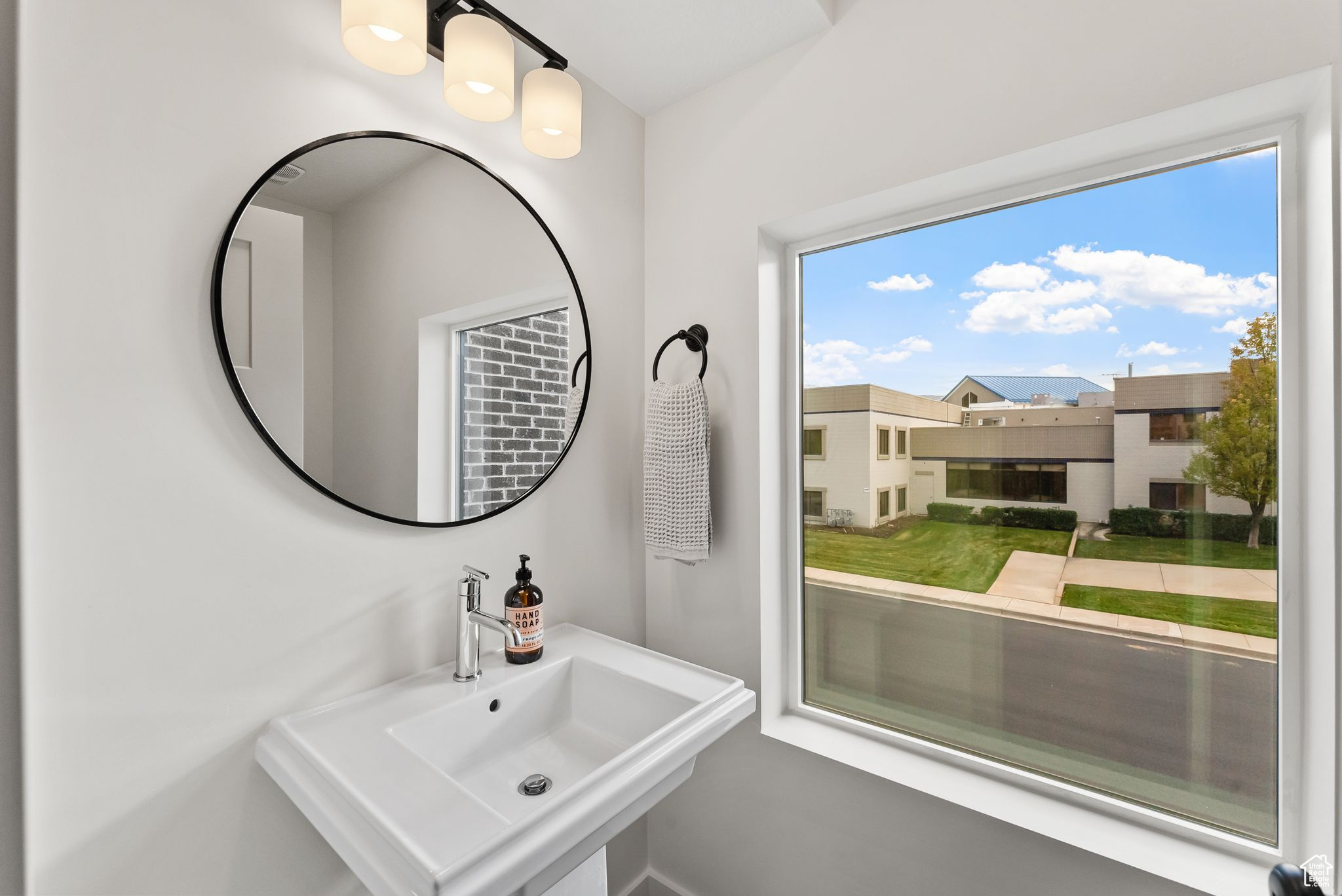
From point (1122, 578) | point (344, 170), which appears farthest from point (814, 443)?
point (344, 170)

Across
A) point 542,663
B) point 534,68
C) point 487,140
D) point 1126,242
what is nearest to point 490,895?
point 542,663

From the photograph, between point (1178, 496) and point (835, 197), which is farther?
point (835, 197)

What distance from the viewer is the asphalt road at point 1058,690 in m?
1.04

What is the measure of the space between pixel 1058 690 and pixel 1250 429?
23.3 inches

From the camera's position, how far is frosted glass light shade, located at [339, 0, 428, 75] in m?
0.98

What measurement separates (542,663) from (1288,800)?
4.40 feet

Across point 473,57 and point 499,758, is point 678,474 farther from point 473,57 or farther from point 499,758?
point 473,57

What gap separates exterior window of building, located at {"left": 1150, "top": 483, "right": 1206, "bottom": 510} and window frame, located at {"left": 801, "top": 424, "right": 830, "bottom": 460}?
662 millimetres

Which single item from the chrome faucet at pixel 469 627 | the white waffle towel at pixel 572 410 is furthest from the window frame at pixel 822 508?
the chrome faucet at pixel 469 627

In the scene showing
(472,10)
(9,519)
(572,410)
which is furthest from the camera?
(572,410)

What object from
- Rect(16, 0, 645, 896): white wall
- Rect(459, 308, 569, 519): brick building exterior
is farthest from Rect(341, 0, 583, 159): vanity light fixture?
Rect(459, 308, 569, 519): brick building exterior

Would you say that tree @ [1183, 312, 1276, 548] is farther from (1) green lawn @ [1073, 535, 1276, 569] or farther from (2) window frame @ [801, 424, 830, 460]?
(2) window frame @ [801, 424, 830, 460]

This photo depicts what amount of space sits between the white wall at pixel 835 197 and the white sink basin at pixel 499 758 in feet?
1.32

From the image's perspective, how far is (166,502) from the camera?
35.5 inches
